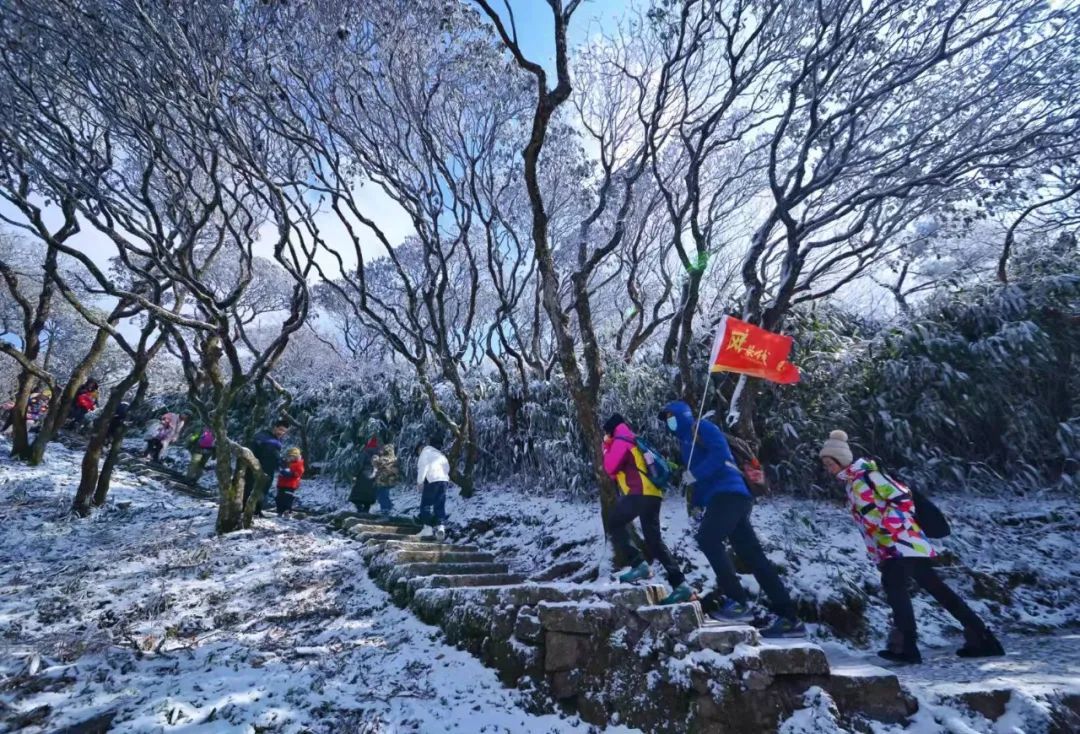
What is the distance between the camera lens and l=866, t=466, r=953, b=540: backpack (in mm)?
4195

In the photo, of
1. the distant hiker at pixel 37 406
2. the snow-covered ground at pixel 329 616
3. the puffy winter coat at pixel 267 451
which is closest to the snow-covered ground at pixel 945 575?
the snow-covered ground at pixel 329 616

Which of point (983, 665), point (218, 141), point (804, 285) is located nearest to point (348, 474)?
point (218, 141)

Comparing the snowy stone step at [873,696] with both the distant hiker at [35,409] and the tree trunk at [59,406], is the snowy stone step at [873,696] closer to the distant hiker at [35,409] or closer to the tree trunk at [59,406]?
the tree trunk at [59,406]

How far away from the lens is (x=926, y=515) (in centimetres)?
427

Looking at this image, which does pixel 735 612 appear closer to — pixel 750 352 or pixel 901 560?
pixel 901 560

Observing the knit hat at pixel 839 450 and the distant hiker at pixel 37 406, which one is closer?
the knit hat at pixel 839 450

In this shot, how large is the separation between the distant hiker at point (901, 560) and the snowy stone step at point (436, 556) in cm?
458

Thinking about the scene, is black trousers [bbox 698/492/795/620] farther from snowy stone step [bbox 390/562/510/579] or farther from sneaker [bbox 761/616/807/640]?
snowy stone step [bbox 390/562/510/579]

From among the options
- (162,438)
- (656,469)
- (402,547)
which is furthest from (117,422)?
(656,469)

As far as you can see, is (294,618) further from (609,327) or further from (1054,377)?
(609,327)

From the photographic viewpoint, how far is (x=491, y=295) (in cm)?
2231

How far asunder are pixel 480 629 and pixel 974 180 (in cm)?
989

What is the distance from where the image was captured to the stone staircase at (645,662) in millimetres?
2938

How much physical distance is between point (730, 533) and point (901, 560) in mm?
1225
